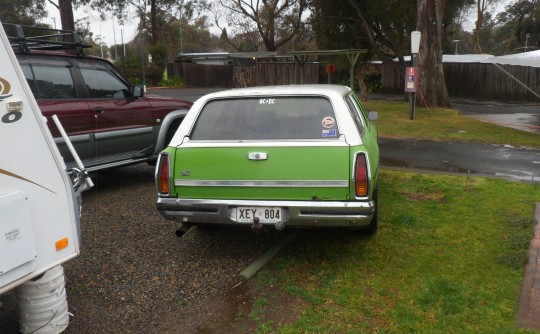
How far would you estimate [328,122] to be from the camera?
14.2ft

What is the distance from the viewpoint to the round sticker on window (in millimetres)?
4305

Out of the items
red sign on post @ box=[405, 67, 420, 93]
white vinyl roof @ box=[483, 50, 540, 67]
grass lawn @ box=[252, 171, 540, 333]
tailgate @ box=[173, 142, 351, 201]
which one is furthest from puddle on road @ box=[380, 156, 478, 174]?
red sign on post @ box=[405, 67, 420, 93]

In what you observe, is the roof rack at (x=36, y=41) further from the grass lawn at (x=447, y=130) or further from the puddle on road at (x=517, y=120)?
the puddle on road at (x=517, y=120)

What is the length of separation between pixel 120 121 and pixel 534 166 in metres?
6.75

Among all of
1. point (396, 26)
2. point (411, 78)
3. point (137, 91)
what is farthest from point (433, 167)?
point (396, 26)

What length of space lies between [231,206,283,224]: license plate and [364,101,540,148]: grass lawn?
8.13m

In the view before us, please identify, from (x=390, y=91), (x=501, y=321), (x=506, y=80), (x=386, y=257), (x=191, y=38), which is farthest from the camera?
(x=191, y=38)

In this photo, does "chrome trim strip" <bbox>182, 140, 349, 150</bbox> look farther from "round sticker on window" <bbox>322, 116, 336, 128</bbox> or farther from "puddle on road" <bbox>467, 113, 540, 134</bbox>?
"puddle on road" <bbox>467, 113, 540, 134</bbox>

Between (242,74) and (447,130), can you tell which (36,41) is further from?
(242,74)

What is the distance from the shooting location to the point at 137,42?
5550cm

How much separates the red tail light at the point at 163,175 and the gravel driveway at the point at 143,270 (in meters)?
0.70

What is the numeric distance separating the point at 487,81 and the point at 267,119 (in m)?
25.3

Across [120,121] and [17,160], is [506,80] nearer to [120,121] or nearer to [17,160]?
[120,121]

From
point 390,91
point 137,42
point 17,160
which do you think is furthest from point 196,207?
point 137,42
